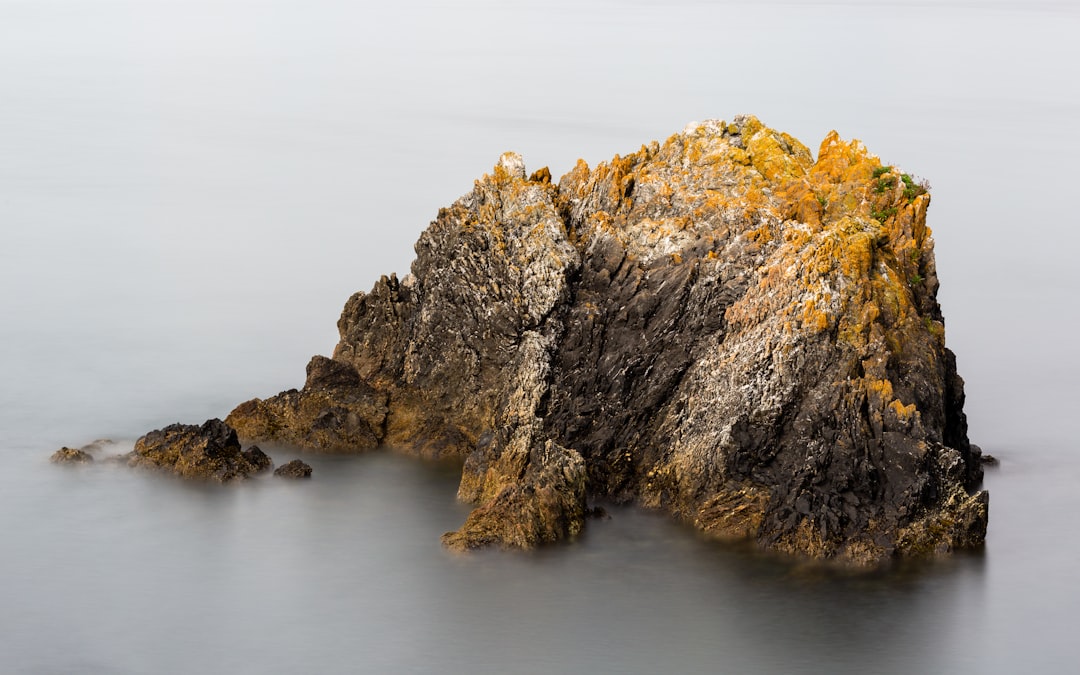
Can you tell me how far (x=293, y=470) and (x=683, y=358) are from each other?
8.96 meters

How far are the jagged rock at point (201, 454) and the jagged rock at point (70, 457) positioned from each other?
1082 mm

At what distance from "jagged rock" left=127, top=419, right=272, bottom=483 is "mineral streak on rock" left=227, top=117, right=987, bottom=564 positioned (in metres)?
2.02

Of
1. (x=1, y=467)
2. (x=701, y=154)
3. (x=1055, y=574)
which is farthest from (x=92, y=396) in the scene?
(x=1055, y=574)

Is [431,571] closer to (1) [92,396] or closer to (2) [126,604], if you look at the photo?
(2) [126,604]

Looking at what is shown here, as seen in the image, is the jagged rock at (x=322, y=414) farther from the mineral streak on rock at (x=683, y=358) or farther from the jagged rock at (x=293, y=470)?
the jagged rock at (x=293, y=470)

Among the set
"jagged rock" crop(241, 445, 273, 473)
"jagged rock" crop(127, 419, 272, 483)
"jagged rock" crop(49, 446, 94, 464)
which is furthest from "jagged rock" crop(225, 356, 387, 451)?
"jagged rock" crop(49, 446, 94, 464)

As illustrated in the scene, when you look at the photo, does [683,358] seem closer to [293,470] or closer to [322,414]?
[322,414]

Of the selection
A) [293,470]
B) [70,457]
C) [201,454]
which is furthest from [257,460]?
[70,457]

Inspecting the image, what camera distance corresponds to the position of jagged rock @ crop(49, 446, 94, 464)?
136ft

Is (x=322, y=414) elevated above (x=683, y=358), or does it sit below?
below

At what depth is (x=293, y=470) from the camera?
4078cm

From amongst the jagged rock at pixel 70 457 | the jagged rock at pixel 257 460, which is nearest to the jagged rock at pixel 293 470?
the jagged rock at pixel 257 460

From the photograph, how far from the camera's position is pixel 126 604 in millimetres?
34281

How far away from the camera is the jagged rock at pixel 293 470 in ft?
134
